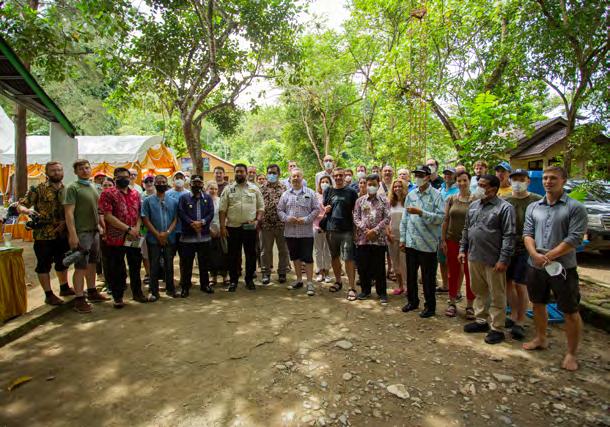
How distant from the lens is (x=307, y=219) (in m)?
5.43

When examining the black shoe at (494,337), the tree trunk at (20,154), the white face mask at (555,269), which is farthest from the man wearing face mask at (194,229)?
the tree trunk at (20,154)

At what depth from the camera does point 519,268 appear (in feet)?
12.8

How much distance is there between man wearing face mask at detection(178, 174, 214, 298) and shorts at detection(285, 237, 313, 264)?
1327mm

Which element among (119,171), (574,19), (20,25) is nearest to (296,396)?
(119,171)

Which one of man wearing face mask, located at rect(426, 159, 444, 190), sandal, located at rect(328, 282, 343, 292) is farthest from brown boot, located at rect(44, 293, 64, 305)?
man wearing face mask, located at rect(426, 159, 444, 190)

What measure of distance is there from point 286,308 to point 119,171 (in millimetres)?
3061

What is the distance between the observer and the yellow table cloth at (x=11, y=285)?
407 centimetres

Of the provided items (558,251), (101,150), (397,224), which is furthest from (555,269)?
(101,150)

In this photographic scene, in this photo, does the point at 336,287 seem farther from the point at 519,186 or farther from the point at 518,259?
the point at 519,186

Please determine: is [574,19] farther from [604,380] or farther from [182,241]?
[182,241]

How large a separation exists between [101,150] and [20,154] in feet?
7.11

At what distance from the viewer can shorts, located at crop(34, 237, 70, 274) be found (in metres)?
4.50

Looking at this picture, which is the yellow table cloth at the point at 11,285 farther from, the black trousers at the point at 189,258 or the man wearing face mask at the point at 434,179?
the man wearing face mask at the point at 434,179

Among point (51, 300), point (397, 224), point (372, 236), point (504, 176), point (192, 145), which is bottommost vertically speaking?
point (51, 300)
